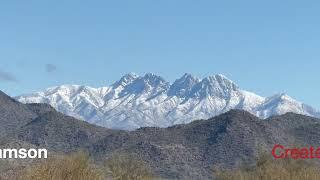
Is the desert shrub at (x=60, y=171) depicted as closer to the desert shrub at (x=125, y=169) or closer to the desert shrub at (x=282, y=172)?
the desert shrub at (x=282, y=172)

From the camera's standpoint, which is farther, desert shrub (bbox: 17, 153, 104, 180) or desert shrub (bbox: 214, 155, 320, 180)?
desert shrub (bbox: 214, 155, 320, 180)

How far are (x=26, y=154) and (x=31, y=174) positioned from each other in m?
142

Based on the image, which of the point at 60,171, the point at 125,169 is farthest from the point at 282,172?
the point at 125,169

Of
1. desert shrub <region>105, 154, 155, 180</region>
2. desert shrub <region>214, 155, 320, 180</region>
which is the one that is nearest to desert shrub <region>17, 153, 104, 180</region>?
desert shrub <region>214, 155, 320, 180</region>

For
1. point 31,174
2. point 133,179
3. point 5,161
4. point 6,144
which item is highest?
point 6,144

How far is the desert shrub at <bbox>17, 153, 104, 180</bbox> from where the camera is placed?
44781 millimetres

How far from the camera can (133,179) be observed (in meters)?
107

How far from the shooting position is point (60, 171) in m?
53.1

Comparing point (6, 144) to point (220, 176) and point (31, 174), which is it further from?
point (31, 174)

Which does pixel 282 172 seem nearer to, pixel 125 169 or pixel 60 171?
pixel 60 171

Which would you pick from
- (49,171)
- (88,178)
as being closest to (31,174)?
(49,171)

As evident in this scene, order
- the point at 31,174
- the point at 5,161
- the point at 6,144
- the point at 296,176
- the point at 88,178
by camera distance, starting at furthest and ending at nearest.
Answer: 1. the point at 6,144
2. the point at 5,161
3. the point at 296,176
4. the point at 88,178
5. the point at 31,174

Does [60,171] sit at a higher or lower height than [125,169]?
lower

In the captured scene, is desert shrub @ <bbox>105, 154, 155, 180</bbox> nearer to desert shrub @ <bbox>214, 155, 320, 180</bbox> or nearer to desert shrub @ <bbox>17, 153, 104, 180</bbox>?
desert shrub @ <bbox>214, 155, 320, 180</bbox>
